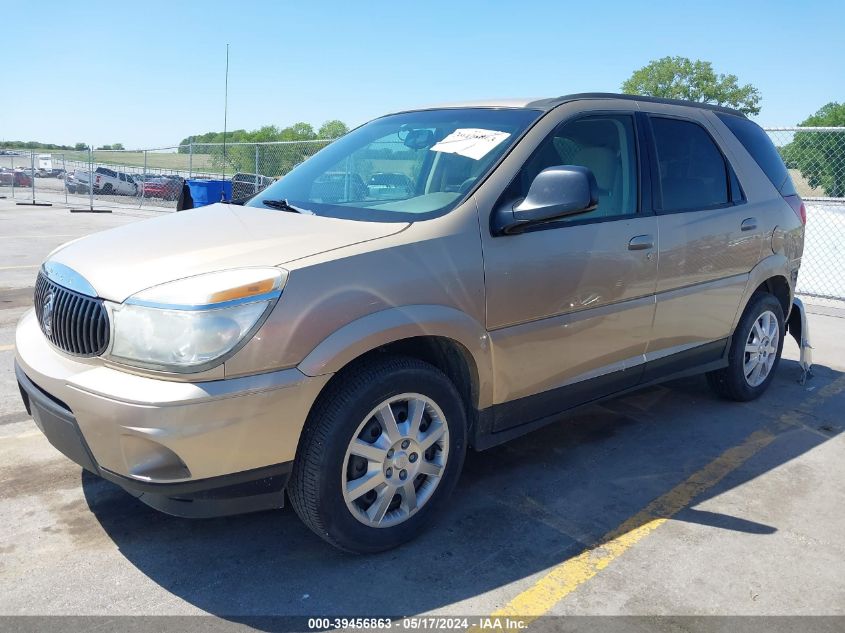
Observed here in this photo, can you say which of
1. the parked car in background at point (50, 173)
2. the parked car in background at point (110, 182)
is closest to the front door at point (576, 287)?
the parked car in background at point (110, 182)

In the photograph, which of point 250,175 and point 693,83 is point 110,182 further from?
point 693,83

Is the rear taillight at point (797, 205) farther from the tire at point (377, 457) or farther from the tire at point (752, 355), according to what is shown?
the tire at point (377, 457)

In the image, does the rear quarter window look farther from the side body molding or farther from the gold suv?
the side body molding

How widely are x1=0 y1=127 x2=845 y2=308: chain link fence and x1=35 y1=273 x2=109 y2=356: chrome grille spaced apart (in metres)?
1.71

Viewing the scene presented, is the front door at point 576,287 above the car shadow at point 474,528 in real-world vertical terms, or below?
above

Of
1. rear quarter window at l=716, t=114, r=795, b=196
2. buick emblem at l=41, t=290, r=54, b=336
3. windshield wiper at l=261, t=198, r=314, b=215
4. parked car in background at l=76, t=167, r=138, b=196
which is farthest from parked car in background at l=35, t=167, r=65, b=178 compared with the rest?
rear quarter window at l=716, t=114, r=795, b=196

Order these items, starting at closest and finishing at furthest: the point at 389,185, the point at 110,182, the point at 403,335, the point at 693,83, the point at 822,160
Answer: the point at 403,335, the point at 389,185, the point at 822,160, the point at 110,182, the point at 693,83

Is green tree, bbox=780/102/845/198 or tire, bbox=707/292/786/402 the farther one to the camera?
green tree, bbox=780/102/845/198

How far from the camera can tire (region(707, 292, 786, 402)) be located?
4.83m

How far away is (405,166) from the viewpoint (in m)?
3.69

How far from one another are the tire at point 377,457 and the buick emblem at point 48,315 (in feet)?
3.79

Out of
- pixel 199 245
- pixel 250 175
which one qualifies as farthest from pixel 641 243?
pixel 250 175

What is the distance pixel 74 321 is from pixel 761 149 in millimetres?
4428

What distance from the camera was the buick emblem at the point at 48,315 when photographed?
9.57ft
